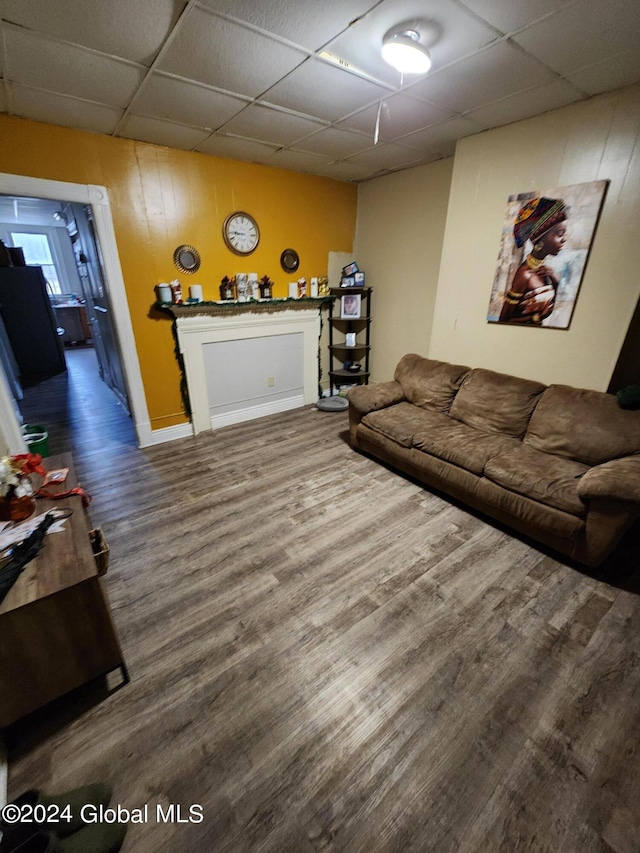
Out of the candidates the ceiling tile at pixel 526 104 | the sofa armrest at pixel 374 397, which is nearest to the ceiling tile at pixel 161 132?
the ceiling tile at pixel 526 104

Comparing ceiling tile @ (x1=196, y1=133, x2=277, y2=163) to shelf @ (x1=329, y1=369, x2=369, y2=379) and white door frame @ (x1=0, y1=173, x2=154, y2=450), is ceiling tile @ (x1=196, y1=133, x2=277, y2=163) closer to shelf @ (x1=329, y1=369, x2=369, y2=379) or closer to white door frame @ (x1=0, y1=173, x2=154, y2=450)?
white door frame @ (x1=0, y1=173, x2=154, y2=450)

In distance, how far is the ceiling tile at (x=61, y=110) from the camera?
82.4 inches

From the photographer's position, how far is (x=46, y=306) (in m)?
6.01

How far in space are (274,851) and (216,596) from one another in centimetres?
98

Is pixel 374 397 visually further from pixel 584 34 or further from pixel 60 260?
pixel 60 260

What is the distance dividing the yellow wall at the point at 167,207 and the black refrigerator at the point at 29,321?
13.7ft

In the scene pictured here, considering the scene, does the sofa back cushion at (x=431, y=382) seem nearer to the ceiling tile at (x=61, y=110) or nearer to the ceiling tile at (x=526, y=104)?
the ceiling tile at (x=526, y=104)

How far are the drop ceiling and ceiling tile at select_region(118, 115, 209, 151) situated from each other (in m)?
0.02

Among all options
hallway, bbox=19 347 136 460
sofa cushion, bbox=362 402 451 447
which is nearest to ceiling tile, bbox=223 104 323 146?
sofa cushion, bbox=362 402 451 447

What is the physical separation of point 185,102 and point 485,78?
1808mm

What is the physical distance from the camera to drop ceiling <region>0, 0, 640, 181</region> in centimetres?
148

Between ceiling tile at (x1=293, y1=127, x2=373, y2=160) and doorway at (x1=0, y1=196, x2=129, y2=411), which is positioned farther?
doorway at (x1=0, y1=196, x2=129, y2=411)

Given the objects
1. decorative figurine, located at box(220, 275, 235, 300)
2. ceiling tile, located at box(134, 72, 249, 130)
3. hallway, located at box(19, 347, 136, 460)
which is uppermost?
→ ceiling tile, located at box(134, 72, 249, 130)

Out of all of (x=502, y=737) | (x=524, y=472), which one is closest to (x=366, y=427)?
(x=524, y=472)
